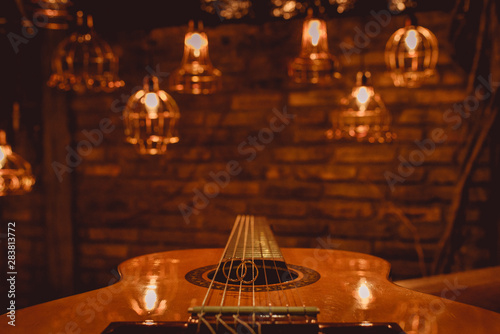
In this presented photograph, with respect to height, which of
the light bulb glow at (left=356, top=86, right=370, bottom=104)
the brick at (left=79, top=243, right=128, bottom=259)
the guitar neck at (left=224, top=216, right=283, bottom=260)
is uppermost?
the light bulb glow at (left=356, top=86, right=370, bottom=104)

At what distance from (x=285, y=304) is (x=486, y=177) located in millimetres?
2117

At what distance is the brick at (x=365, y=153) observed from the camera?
3016mm

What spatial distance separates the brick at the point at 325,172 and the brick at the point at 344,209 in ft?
0.53

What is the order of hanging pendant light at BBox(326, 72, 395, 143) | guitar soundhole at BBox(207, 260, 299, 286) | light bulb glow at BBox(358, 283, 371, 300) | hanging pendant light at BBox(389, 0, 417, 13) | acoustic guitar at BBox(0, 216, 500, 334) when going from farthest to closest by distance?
hanging pendant light at BBox(389, 0, 417, 13)
hanging pendant light at BBox(326, 72, 395, 143)
guitar soundhole at BBox(207, 260, 299, 286)
light bulb glow at BBox(358, 283, 371, 300)
acoustic guitar at BBox(0, 216, 500, 334)

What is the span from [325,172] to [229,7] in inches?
50.0

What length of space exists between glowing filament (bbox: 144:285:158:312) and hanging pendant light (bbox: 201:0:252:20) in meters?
2.16

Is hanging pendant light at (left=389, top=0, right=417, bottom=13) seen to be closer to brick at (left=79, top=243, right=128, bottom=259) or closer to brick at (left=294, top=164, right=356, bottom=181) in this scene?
brick at (left=294, top=164, right=356, bottom=181)

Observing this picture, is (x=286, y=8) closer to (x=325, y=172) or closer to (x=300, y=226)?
(x=325, y=172)

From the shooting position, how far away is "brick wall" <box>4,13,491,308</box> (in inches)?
117

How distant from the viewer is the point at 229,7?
123 inches

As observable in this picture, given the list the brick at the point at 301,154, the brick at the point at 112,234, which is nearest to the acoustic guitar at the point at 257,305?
the brick at the point at 301,154

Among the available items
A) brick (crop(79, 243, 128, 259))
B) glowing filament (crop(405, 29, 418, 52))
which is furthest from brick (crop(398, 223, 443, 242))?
brick (crop(79, 243, 128, 259))

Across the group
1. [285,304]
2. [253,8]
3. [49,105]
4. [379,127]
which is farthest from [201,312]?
[49,105]

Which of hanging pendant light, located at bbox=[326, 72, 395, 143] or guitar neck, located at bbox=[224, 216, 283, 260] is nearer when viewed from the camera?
guitar neck, located at bbox=[224, 216, 283, 260]
